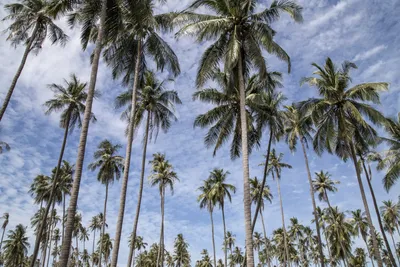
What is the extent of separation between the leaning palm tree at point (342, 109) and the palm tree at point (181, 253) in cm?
5678

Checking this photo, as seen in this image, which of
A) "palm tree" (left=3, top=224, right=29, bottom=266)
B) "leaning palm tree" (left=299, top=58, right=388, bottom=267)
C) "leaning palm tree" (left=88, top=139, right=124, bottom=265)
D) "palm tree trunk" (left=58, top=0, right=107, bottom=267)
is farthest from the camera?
"palm tree" (left=3, top=224, right=29, bottom=266)

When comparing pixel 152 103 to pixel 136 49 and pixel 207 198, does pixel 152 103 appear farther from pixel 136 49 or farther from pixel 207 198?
pixel 207 198

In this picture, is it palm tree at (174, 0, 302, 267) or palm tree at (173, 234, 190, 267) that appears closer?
palm tree at (174, 0, 302, 267)

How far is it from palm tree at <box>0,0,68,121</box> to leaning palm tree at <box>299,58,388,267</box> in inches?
701

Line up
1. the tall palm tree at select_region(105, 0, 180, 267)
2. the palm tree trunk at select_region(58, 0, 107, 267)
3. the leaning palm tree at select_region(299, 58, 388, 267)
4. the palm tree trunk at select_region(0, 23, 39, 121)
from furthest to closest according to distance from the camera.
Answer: the leaning palm tree at select_region(299, 58, 388, 267), the palm tree trunk at select_region(0, 23, 39, 121), the tall palm tree at select_region(105, 0, 180, 267), the palm tree trunk at select_region(58, 0, 107, 267)

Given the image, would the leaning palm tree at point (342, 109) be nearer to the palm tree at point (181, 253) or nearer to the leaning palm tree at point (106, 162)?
the leaning palm tree at point (106, 162)

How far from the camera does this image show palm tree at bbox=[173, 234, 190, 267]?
69625 mm

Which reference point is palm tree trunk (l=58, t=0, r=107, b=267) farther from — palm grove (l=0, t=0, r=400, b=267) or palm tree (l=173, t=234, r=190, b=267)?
palm tree (l=173, t=234, r=190, b=267)

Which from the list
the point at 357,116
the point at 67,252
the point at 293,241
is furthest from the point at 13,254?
the point at 357,116

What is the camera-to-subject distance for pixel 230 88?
17.8 meters

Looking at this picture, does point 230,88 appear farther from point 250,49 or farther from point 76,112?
point 76,112

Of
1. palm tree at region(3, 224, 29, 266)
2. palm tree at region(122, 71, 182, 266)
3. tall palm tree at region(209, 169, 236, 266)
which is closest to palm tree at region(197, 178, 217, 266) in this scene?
tall palm tree at region(209, 169, 236, 266)

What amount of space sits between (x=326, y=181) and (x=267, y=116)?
22219 mm

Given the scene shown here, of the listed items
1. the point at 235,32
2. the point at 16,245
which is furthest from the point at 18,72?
the point at 16,245
